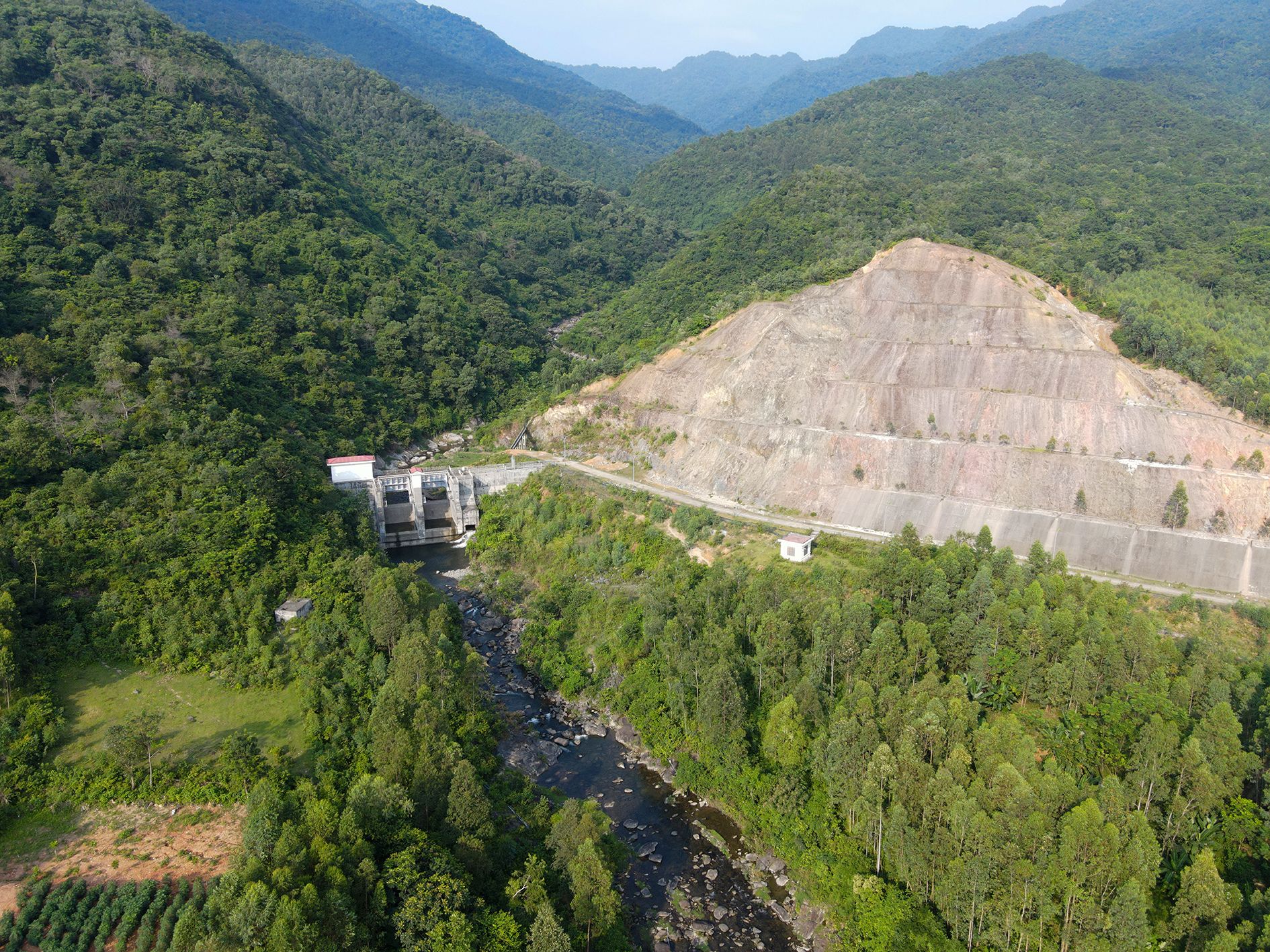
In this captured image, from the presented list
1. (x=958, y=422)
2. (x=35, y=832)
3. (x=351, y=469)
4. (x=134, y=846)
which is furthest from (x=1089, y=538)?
(x=351, y=469)

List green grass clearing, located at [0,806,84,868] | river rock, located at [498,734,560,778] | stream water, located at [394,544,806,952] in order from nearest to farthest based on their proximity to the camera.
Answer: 1. green grass clearing, located at [0,806,84,868]
2. stream water, located at [394,544,806,952]
3. river rock, located at [498,734,560,778]

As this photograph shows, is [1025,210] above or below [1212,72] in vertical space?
below

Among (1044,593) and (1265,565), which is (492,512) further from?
(1265,565)

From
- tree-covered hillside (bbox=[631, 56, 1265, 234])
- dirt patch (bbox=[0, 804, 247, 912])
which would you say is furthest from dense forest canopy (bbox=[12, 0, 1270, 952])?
tree-covered hillside (bbox=[631, 56, 1265, 234])

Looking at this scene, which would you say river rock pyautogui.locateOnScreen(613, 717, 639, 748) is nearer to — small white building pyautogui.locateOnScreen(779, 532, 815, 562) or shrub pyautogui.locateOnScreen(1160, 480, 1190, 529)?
small white building pyautogui.locateOnScreen(779, 532, 815, 562)

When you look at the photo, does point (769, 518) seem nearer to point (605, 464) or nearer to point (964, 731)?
point (605, 464)

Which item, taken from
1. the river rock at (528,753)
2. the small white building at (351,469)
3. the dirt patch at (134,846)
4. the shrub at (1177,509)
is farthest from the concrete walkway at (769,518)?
the dirt patch at (134,846)
